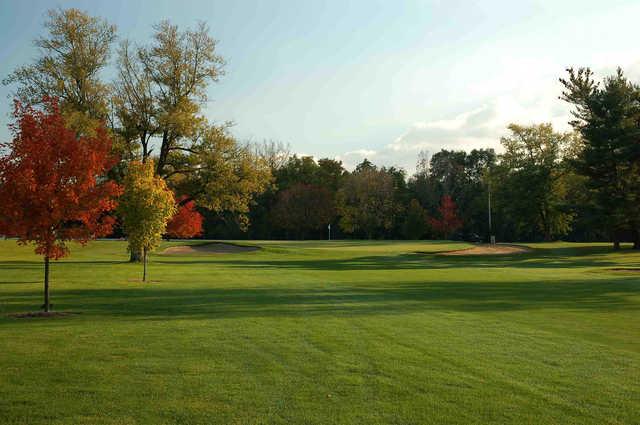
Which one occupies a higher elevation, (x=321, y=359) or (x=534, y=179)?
(x=534, y=179)

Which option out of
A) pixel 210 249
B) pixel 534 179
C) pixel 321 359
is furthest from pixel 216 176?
pixel 534 179

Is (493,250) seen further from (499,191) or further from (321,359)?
(321,359)

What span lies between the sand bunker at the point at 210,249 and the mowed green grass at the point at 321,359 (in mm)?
36169

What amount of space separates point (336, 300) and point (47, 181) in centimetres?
883

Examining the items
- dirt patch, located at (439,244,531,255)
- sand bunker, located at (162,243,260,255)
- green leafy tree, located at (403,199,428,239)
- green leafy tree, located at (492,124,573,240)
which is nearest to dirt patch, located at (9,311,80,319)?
sand bunker, located at (162,243,260,255)

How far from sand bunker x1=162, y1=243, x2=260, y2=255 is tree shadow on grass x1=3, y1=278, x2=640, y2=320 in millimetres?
34356

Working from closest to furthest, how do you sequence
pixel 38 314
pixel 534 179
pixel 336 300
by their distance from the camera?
pixel 38 314, pixel 336 300, pixel 534 179

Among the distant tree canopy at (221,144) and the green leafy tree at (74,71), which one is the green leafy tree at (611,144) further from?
the green leafy tree at (74,71)

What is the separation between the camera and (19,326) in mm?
12875

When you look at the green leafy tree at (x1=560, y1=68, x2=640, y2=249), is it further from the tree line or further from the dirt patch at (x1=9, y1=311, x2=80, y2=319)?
the dirt patch at (x1=9, y1=311, x2=80, y2=319)

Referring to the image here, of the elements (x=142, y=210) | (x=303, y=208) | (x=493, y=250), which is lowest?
(x=493, y=250)

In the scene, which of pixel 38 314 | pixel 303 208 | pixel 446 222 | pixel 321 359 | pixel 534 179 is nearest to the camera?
pixel 321 359

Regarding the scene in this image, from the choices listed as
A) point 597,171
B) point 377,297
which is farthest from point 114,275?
point 597,171

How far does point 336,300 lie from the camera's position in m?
18.1
